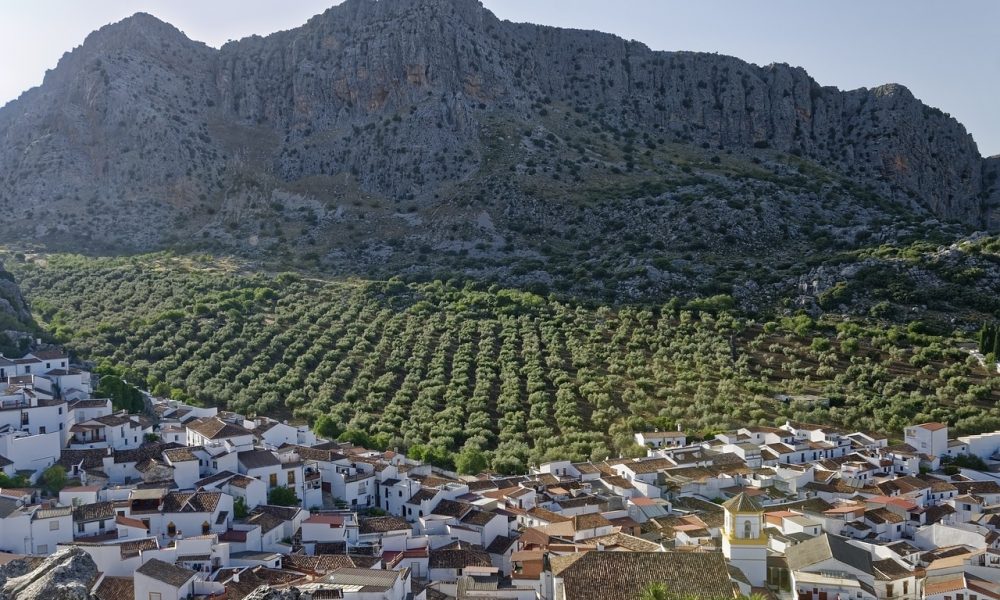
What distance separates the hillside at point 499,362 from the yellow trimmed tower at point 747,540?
1351 cm

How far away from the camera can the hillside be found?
39406 millimetres

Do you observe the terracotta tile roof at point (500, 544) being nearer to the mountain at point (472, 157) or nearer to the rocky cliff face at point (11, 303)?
the rocky cliff face at point (11, 303)

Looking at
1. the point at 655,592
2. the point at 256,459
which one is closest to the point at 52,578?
the point at 655,592

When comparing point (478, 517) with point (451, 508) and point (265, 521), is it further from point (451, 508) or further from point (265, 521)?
point (265, 521)

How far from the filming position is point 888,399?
4034 cm

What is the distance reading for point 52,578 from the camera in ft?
46.2

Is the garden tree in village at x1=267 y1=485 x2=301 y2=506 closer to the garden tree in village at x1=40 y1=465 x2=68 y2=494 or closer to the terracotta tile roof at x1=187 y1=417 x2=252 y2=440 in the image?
the terracotta tile roof at x1=187 y1=417 x2=252 y2=440

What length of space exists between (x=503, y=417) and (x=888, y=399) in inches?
650

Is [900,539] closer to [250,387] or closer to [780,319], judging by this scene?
[780,319]

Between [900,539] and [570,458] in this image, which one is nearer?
[900,539]

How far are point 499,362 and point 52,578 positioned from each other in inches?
1340

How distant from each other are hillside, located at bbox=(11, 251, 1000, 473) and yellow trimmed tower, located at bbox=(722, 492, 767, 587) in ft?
44.3

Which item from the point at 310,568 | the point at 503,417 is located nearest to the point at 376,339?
the point at 503,417

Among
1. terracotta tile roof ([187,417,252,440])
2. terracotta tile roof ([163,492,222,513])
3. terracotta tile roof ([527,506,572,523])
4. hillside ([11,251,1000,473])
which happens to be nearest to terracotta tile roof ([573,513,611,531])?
terracotta tile roof ([527,506,572,523])
